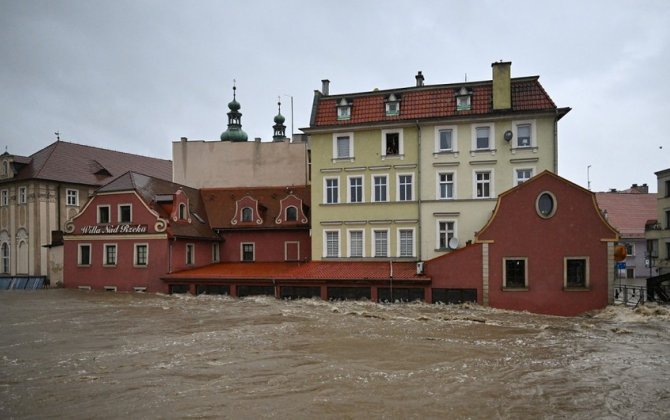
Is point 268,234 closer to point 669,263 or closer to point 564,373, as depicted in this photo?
point 564,373

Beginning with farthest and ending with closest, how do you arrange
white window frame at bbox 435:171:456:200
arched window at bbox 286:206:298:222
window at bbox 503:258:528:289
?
arched window at bbox 286:206:298:222, white window frame at bbox 435:171:456:200, window at bbox 503:258:528:289

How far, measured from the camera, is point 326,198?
34469 millimetres

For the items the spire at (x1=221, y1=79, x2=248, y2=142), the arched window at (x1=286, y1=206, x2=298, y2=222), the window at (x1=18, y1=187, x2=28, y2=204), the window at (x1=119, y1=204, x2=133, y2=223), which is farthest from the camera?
the spire at (x1=221, y1=79, x2=248, y2=142)

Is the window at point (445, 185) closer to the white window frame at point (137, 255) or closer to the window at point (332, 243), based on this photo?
the window at point (332, 243)

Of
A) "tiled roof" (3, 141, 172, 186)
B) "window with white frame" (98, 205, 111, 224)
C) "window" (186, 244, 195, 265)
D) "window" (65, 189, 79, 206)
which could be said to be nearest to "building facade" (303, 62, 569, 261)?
"window" (186, 244, 195, 265)

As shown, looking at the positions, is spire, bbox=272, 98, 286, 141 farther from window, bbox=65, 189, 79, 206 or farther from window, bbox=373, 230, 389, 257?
window, bbox=373, 230, 389, 257

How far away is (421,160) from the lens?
3278 cm

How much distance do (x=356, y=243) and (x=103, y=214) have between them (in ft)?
56.9

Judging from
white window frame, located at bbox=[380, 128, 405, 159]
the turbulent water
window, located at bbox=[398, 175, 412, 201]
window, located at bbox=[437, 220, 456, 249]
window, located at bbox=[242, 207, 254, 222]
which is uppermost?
white window frame, located at bbox=[380, 128, 405, 159]

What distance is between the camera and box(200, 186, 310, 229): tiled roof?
3865 cm

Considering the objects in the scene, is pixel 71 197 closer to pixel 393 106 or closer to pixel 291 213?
pixel 291 213

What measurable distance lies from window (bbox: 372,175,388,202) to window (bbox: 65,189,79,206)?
29.6 m

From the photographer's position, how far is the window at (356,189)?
3394 centimetres

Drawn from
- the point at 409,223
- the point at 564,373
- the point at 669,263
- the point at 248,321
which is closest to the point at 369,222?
the point at 409,223
